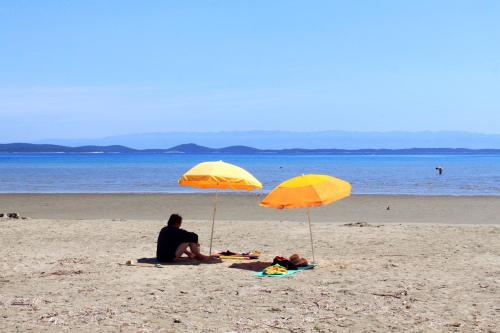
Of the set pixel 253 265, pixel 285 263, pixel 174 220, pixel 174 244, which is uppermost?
pixel 174 220

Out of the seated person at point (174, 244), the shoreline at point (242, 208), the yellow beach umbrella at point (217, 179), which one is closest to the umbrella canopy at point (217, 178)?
the yellow beach umbrella at point (217, 179)

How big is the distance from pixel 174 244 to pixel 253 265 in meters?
1.48

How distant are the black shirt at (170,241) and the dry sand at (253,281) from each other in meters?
0.57

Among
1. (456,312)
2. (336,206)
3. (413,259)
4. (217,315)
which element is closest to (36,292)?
(217,315)

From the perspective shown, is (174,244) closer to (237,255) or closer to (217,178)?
(237,255)

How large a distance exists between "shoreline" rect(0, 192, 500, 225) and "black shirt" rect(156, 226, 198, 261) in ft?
29.6

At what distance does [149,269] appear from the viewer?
37.7 ft

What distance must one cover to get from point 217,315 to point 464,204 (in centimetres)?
2103

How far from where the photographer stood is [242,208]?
1011 inches

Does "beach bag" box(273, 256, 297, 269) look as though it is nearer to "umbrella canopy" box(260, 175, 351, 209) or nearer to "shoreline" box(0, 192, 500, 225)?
"umbrella canopy" box(260, 175, 351, 209)

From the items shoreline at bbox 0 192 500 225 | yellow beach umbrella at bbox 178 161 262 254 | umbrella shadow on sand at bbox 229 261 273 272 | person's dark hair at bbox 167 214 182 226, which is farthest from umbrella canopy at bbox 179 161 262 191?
shoreline at bbox 0 192 500 225

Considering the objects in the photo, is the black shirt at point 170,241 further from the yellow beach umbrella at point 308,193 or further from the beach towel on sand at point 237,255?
the yellow beach umbrella at point 308,193

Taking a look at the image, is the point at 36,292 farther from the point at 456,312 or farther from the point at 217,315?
the point at 456,312

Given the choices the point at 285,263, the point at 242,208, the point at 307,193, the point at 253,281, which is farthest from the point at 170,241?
the point at 242,208
